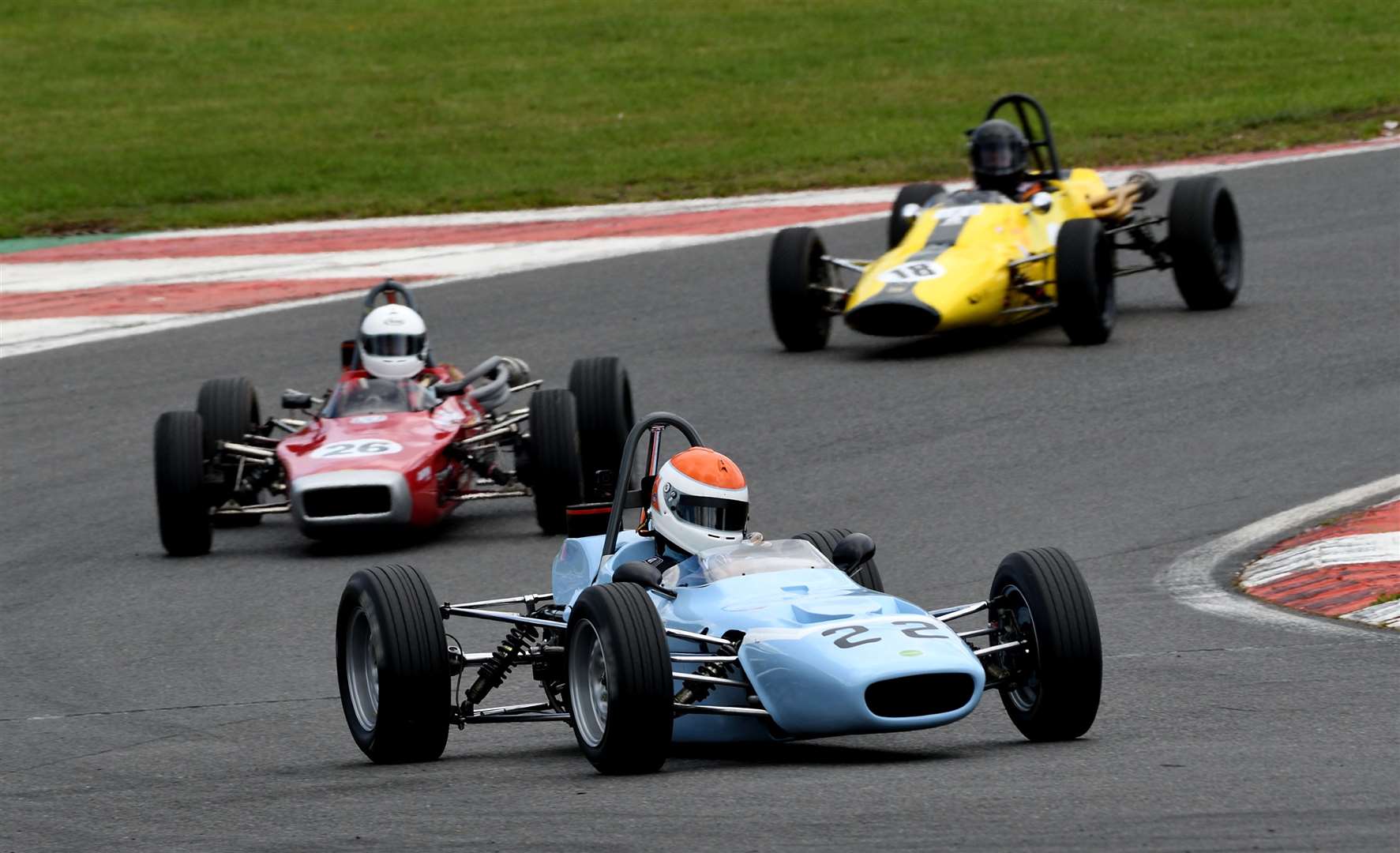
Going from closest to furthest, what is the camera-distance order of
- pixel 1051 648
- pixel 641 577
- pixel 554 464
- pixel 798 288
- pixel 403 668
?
1. pixel 1051 648
2. pixel 403 668
3. pixel 641 577
4. pixel 554 464
5. pixel 798 288

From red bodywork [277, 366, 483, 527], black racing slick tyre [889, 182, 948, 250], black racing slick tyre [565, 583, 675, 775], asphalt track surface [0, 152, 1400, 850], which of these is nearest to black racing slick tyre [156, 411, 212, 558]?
asphalt track surface [0, 152, 1400, 850]

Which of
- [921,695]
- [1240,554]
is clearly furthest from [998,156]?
[921,695]

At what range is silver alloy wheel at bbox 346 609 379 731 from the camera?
26.2ft

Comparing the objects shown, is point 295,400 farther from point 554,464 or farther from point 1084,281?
point 1084,281

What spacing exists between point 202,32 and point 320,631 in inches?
1122

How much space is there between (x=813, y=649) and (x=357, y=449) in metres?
6.05

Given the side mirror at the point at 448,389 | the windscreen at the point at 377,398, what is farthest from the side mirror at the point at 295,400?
the side mirror at the point at 448,389

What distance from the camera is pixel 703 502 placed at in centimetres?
789

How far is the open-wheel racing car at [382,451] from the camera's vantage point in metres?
12.3

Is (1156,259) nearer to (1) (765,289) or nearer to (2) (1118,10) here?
(1) (765,289)

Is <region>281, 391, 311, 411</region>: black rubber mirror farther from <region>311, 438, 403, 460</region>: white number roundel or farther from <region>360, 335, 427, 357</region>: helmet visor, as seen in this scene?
<region>311, 438, 403, 460</region>: white number roundel

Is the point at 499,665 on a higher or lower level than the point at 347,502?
higher

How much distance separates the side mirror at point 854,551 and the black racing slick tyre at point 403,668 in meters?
1.43

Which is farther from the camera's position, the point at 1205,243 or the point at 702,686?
the point at 1205,243
